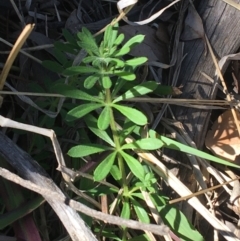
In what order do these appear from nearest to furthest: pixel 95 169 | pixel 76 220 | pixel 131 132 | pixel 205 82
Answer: pixel 76 220 < pixel 95 169 < pixel 131 132 < pixel 205 82

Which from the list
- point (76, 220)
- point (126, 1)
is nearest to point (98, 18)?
point (126, 1)

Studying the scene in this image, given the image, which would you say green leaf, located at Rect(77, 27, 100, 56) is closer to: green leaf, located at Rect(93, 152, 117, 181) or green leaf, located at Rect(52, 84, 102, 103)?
green leaf, located at Rect(52, 84, 102, 103)

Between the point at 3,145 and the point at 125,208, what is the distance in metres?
0.45

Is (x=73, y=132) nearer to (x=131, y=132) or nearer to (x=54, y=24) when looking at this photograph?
(x=131, y=132)

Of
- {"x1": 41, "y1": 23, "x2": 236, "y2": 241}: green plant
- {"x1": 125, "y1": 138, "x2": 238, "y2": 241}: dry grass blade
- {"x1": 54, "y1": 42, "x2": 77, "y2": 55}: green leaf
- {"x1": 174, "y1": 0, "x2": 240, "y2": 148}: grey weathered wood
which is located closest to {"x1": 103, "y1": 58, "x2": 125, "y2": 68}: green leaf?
{"x1": 41, "y1": 23, "x2": 236, "y2": 241}: green plant

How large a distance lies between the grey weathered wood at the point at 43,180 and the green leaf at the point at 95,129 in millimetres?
211

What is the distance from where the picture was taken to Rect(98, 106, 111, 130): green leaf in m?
1.60

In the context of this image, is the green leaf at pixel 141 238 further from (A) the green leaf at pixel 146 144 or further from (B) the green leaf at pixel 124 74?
(B) the green leaf at pixel 124 74

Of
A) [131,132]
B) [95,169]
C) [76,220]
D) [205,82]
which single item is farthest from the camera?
[205,82]

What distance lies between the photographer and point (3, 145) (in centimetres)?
169

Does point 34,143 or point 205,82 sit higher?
point 205,82

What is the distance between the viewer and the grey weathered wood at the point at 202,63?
192 cm

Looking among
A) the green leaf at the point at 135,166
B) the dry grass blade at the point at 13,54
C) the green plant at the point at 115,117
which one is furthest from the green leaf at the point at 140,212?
the dry grass blade at the point at 13,54

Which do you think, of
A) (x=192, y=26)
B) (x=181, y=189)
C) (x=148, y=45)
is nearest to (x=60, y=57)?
(x=148, y=45)
